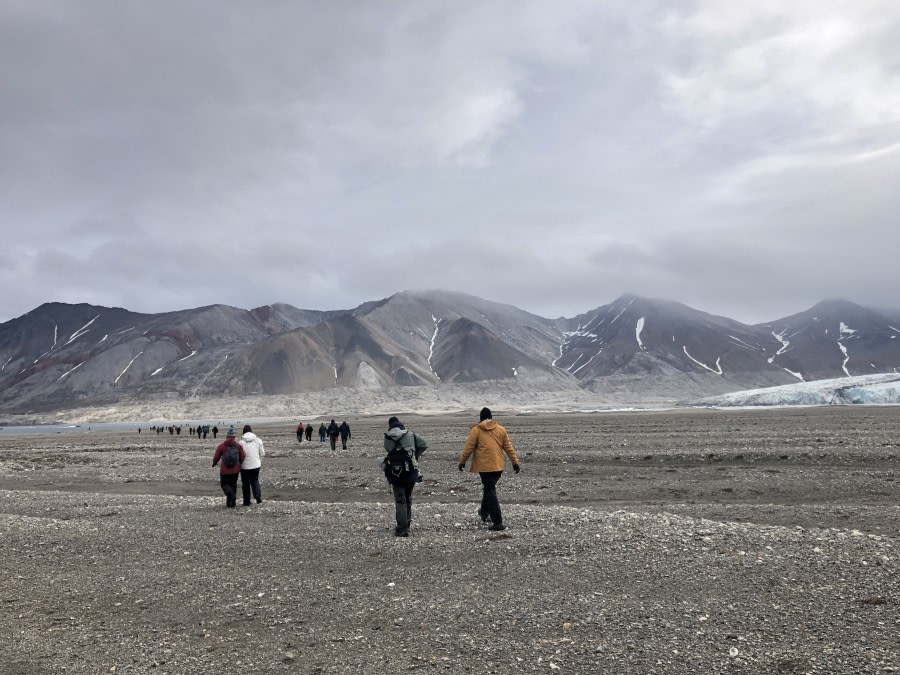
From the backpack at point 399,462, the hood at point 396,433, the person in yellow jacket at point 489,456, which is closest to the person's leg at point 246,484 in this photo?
the backpack at point 399,462

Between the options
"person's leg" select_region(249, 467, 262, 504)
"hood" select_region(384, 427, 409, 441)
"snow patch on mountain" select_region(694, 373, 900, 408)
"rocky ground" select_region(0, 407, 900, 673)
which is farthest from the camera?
"snow patch on mountain" select_region(694, 373, 900, 408)

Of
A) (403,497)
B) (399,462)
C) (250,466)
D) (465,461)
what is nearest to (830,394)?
(250,466)

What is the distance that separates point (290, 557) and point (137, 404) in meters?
159

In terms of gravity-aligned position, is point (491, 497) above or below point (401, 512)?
above

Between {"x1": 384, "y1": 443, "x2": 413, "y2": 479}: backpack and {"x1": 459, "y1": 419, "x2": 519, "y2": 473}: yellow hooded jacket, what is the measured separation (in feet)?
3.14

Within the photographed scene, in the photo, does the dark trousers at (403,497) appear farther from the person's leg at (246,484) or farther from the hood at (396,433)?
the person's leg at (246,484)

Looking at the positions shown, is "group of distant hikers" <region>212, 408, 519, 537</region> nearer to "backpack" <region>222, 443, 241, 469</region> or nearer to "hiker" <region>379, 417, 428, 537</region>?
"hiker" <region>379, 417, 428, 537</region>

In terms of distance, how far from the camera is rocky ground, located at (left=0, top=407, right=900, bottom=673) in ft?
19.3

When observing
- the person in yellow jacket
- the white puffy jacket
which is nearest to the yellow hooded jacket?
the person in yellow jacket

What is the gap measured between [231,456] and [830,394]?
97738mm

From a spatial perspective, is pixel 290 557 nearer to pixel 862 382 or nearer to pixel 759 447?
pixel 759 447

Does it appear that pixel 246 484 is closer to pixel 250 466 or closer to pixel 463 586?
pixel 250 466

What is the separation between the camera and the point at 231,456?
14.8 metres

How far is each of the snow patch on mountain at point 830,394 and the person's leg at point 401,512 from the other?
9305 cm
